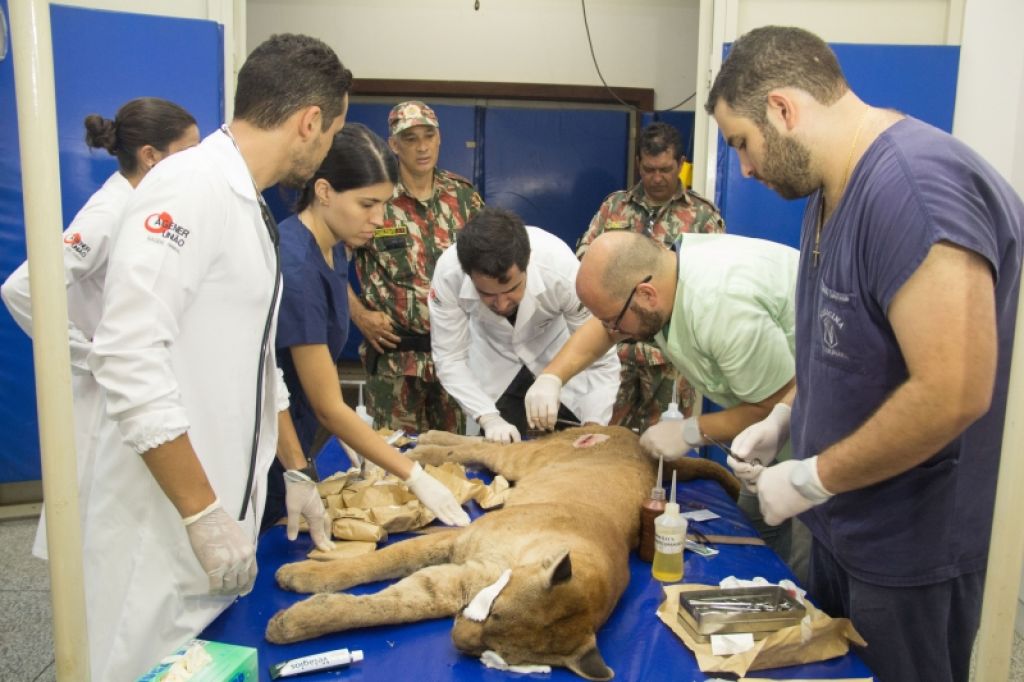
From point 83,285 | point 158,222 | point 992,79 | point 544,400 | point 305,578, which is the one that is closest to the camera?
point 158,222

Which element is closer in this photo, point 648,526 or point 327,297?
point 648,526

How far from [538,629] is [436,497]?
68cm

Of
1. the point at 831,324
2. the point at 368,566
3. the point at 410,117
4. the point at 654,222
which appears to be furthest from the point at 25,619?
the point at 654,222

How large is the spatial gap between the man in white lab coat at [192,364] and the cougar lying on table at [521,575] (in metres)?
0.18

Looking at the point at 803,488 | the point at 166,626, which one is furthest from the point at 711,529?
the point at 166,626

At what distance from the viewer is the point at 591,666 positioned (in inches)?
55.7

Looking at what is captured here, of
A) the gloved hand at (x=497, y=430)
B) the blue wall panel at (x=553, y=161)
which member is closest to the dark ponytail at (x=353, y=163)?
the gloved hand at (x=497, y=430)

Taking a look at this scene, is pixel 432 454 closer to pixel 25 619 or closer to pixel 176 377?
pixel 176 377

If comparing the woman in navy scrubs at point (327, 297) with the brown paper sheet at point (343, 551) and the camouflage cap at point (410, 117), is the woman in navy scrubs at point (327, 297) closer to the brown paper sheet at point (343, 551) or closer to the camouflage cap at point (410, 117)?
the brown paper sheet at point (343, 551)

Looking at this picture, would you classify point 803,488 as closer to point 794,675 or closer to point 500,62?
point 794,675

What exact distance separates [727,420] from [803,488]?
71 centimetres

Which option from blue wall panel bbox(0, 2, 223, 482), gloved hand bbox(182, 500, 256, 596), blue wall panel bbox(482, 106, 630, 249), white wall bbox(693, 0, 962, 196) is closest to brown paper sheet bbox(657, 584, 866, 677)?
gloved hand bbox(182, 500, 256, 596)

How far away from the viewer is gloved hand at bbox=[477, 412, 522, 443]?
9.22ft

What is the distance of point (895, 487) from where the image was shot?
154 cm
